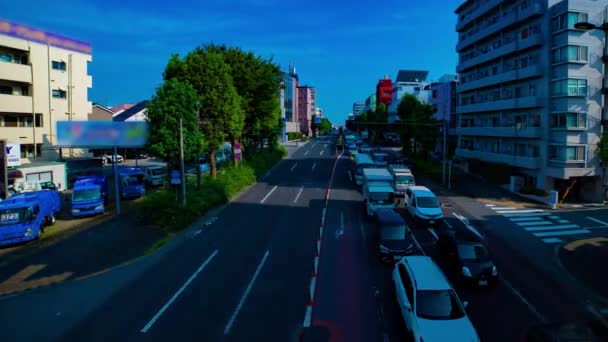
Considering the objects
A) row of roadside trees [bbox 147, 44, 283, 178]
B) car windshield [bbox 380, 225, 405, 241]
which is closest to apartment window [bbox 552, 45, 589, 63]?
car windshield [bbox 380, 225, 405, 241]

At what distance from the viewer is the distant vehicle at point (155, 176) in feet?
132

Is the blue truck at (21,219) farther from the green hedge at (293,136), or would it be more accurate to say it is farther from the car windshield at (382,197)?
the green hedge at (293,136)

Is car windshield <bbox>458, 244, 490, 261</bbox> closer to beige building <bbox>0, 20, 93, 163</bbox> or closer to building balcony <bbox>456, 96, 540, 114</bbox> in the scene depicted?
building balcony <bbox>456, 96, 540, 114</bbox>

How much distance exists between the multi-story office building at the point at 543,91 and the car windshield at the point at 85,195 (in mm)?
35966

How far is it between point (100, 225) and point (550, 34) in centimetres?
3872

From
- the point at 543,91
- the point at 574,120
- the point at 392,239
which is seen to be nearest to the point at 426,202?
the point at 392,239

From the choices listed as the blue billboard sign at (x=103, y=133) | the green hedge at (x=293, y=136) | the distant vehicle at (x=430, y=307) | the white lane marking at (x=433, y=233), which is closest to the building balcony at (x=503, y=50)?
the white lane marking at (x=433, y=233)

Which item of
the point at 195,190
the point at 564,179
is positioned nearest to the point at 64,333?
the point at 195,190

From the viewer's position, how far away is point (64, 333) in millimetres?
12109

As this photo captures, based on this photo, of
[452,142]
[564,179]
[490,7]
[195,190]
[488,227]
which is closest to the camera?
[488,227]

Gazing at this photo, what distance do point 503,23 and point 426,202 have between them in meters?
28.4

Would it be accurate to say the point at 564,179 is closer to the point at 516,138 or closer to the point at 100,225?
the point at 516,138

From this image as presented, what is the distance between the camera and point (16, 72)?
41469mm

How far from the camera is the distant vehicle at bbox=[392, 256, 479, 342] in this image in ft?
34.2
